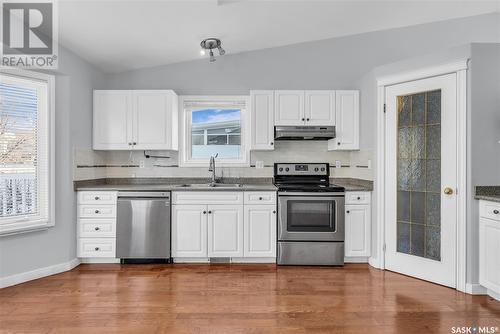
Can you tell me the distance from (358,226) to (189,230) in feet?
6.63

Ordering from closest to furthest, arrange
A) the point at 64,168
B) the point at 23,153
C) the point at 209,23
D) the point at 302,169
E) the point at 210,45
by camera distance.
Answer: the point at 23,153
the point at 209,23
the point at 64,168
the point at 210,45
the point at 302,169

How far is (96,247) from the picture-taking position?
336 centimetres

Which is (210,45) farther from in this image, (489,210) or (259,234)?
(489,210)

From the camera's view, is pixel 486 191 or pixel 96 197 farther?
pixel 96 197

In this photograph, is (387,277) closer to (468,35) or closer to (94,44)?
(468,35)

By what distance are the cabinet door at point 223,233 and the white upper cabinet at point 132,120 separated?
3.57ft

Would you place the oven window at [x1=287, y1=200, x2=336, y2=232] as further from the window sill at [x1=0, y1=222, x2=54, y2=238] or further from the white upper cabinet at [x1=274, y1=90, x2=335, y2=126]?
the window sill at [x1=0, y1=222, x2=54, y2=238]

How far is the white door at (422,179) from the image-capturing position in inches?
109

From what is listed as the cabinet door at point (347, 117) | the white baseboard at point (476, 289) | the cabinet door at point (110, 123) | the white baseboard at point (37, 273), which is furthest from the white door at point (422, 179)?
the white baseboard at point (37, 273)

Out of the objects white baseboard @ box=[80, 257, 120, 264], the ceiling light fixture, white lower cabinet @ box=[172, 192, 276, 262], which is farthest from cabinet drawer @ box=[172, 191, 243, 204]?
the ceiling light fixture

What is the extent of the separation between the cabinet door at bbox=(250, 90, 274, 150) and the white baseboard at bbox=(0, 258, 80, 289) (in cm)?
255

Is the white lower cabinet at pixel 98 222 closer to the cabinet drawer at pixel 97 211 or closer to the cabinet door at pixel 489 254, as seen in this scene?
the cabinet drawer at pixel 97 211

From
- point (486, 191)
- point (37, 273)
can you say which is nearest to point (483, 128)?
point (486, 191)

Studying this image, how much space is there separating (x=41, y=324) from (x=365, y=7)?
428cm
